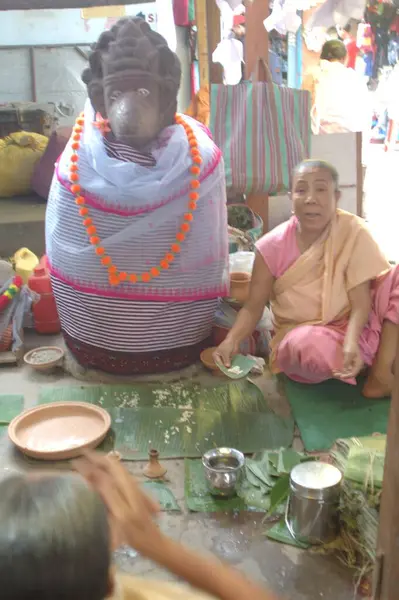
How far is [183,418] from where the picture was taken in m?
2.95

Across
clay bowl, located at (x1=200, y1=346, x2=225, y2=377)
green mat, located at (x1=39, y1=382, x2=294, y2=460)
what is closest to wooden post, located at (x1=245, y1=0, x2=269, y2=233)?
clay bowl, located at (x1=200, y1=346, x2=225, y2=377)

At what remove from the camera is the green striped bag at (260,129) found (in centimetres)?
437

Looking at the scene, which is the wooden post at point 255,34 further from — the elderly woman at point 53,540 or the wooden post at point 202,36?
the elderly woman at point 53,540

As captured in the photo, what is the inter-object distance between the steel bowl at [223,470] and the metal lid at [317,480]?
11.3 inches

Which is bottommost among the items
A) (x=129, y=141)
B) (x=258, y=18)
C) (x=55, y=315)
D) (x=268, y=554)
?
(x=268, y=554)

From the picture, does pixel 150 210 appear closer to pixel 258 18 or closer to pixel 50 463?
pixel 50 463

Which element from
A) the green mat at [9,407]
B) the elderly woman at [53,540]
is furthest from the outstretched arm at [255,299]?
the elderly woman at [53,540]

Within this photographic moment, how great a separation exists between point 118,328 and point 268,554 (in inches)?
56.0

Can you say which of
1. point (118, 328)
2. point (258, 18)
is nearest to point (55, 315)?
point (118, 328)

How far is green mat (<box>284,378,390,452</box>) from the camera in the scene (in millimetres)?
2801

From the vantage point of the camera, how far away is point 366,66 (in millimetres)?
7875

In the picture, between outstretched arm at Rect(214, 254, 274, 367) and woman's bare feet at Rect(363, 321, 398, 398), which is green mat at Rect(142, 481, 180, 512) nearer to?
outstretched arm at Rect(214, 254, 274, 367)

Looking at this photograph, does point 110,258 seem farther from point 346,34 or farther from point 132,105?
point 346,34

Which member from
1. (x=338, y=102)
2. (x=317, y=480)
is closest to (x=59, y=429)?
(x=317, y=480)
